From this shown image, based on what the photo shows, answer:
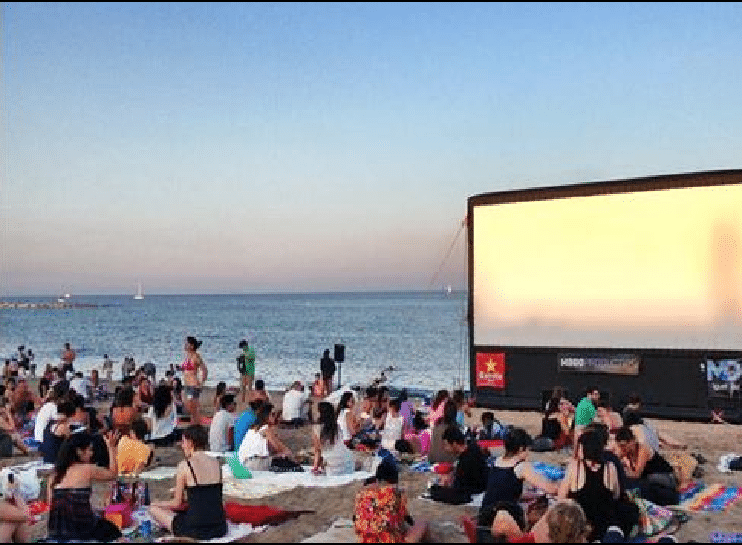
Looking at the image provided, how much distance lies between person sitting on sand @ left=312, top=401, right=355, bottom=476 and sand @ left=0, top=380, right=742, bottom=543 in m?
0.49

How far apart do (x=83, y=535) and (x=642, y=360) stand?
10292 millimetres

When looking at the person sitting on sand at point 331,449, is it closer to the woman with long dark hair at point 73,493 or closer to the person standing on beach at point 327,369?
the woman with long dark hair at point 73,493

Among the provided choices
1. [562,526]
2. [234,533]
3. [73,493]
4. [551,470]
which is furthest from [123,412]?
Result: [562,526]

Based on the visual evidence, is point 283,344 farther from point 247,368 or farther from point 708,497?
point 708,497

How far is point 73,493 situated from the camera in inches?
261

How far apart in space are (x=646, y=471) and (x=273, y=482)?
4.09 m

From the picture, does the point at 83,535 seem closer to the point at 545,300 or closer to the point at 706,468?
the point at 706,468

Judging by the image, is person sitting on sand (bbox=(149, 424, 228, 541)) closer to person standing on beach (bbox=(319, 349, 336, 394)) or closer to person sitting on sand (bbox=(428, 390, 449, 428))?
person sitting on sand (bbox=(428, 390, 449, 428))

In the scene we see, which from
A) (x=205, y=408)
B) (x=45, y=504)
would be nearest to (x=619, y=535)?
(x=45, y=504)

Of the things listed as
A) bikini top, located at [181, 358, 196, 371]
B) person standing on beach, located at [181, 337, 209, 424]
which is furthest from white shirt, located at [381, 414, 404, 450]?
bikini top, located at [181, 358, 196, 371]

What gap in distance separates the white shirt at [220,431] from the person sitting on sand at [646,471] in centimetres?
534

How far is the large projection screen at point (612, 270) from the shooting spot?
1379 cm

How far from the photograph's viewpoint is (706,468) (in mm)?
10562

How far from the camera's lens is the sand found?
7312 mm
